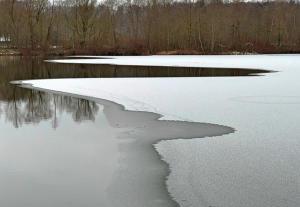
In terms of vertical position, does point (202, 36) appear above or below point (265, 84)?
above

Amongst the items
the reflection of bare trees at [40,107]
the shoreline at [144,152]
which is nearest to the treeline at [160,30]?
the reflection of bare trees at [40,107]

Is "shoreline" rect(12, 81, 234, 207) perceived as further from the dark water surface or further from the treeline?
the treeline

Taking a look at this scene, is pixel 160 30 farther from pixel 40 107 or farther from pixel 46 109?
pixel 46 109

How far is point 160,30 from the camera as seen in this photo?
187 ft

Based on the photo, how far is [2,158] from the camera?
5.56 metres

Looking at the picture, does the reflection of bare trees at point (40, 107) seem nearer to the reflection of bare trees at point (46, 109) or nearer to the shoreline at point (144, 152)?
the reflection of bare trees at point (46, 109)

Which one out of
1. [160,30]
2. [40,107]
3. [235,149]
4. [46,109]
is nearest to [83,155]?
[235,149]

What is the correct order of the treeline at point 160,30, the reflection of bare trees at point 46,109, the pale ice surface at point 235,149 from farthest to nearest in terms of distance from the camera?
the treeline at point 160,30, the reflection of bare trees at point 46,109, the pale ice surface at point 235,149

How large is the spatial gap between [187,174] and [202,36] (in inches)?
2135

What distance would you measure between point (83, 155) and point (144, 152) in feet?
3.04

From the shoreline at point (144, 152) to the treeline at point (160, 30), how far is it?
41.0 meters

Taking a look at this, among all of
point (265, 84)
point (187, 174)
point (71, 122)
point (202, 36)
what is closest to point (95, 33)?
point (202, 36)

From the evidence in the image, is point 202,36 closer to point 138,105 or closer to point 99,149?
point 138,105

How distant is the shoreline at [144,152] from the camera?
410cm
